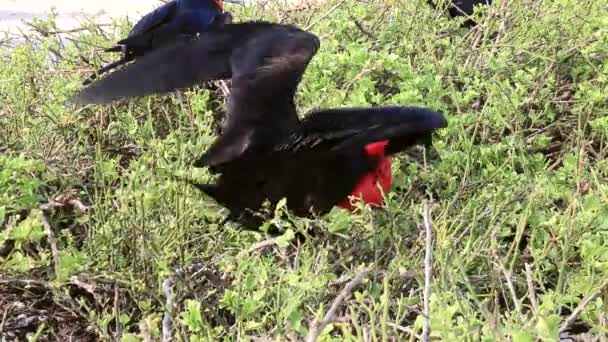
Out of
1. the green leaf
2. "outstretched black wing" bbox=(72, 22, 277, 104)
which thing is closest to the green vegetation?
the green leaf

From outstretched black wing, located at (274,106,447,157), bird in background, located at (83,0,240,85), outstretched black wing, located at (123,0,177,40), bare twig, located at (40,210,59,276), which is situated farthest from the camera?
outstretched black wing, located at (123,0,177,40)

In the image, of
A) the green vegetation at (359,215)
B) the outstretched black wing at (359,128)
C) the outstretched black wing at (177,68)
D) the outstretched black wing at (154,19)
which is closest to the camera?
the green vegetation at (359,215)

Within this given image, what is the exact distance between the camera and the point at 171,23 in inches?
93.4

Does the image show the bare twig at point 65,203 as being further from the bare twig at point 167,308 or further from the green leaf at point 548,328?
the green leaf at point 548,328

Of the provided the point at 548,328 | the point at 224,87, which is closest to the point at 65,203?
the point at 224,87

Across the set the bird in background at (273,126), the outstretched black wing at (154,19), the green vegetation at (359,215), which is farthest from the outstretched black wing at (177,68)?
the outstretched black wing at (154,19)

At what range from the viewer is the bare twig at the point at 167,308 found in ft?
3.73

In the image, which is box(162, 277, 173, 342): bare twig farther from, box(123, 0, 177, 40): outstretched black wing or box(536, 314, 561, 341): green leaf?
box(123, 0, 177, 40): outstretched black wing

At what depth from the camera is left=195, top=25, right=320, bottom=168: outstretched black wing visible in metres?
1.42

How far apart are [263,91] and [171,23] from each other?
1020 mm

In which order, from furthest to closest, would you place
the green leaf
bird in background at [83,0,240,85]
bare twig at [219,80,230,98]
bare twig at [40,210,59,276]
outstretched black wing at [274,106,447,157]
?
bird in background at [83,0,240,85] < bare twig at [219,80,230,98] < outstretched black wing at [274,106,447,157] < bare twig at [40,210,59,276] < the green leaf

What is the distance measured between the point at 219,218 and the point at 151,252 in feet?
0.80

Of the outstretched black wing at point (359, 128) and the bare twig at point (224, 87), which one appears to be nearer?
the outstretched black wing at point (359, 128)

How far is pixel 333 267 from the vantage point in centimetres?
139
